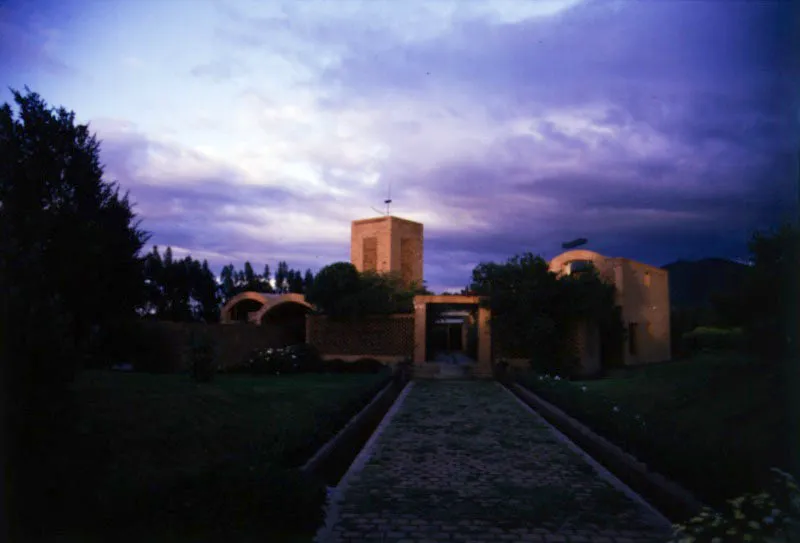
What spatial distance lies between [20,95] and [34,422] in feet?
31.8

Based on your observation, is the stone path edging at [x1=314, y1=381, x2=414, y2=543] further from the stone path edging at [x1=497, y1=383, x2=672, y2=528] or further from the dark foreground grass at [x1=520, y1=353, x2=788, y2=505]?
the dark foreground grass at [x1=520, y1=353, x2=788, y2=505]

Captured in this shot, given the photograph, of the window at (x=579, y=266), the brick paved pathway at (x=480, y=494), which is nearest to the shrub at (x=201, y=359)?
the brick paved pathway at (x=480, y=494)

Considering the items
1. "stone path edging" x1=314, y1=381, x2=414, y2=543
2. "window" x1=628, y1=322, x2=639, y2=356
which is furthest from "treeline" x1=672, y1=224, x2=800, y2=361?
"window" x1=628, y1=322, x2=639, y2=356

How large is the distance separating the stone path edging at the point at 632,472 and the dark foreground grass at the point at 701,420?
0.10 metres

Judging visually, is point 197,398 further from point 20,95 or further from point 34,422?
point 20,95

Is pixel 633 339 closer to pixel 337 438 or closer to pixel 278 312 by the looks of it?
pixel 278 312

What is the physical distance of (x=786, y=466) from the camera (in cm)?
523

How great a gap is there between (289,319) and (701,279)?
17.5 m

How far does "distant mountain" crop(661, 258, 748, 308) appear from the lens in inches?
331

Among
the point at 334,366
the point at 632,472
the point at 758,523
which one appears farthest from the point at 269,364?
the point at 758,523

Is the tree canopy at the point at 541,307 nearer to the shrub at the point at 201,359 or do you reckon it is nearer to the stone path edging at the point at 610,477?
the stone path edging at the point at 610,477

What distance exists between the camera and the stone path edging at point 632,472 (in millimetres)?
4957

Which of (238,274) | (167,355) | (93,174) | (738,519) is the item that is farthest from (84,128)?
(238,274)

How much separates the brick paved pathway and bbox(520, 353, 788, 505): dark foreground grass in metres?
0.56
